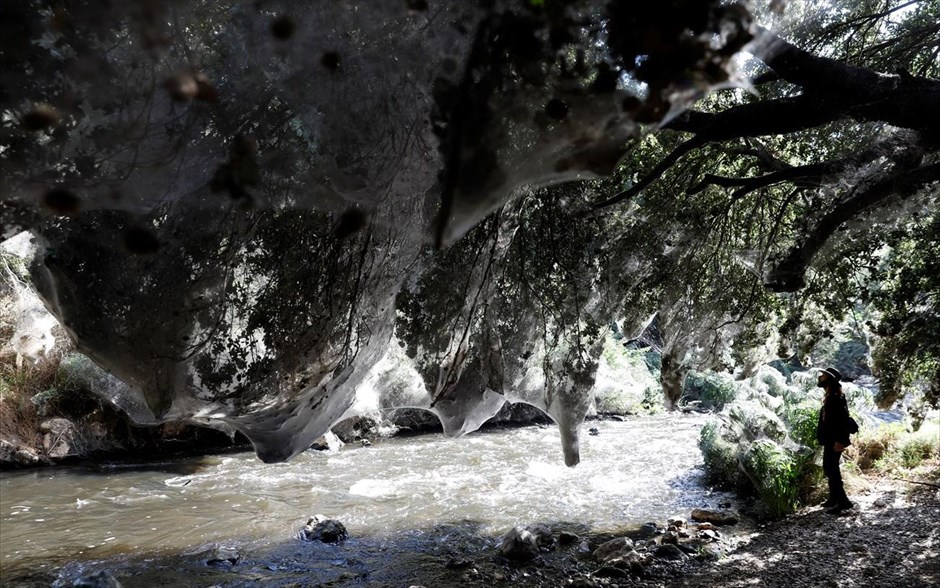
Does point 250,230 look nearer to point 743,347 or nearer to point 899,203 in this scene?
point 899,203

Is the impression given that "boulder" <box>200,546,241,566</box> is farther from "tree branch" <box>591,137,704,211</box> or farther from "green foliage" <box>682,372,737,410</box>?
"green foliage" <box>682,372,737,410</box>

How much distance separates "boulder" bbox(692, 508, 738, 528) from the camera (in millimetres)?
7430

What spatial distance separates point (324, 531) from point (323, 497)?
7.03 feet

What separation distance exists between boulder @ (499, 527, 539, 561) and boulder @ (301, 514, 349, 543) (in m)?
2.20

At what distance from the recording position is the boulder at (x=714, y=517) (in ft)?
24.4

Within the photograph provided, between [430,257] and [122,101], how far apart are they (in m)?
2.80

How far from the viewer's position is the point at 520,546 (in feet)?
21.1

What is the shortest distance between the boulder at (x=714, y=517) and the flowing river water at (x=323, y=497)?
34cm

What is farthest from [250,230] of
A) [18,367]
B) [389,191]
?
[18,367]

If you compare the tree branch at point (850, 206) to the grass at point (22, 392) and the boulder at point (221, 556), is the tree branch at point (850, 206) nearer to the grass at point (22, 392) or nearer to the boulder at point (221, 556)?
the boulder at point (221, 556)

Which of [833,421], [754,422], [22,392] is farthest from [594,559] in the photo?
[22,392]

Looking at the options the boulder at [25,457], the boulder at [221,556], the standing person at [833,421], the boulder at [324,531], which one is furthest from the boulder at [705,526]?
the boulder at [25,457]

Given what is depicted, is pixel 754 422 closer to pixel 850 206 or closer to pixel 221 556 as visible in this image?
pixel 850 206

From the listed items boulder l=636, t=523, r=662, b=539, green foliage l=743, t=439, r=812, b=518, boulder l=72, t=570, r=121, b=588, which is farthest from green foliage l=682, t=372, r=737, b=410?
boulder l=72, t=570, r=121, b=588
